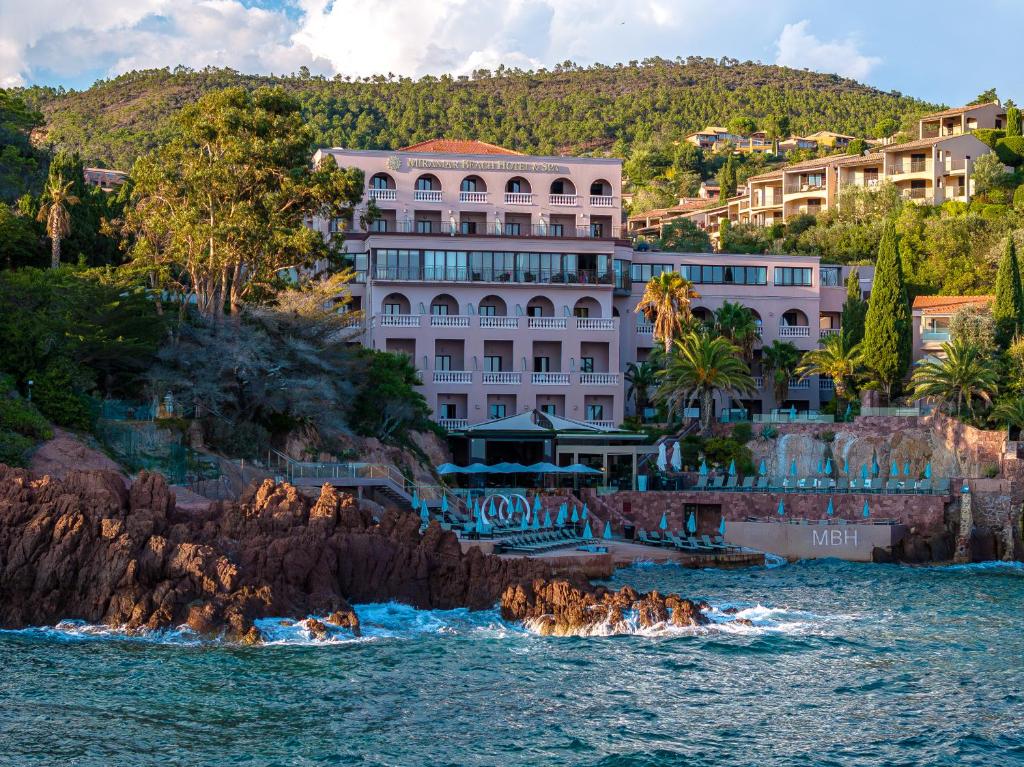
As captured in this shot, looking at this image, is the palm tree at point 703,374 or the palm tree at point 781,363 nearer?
the palm tree at point 703,374

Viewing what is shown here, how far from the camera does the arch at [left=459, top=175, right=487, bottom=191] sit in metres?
69.7

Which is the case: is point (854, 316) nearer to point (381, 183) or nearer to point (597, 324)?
point (597, 324)

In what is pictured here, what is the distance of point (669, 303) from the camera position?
6444 cm

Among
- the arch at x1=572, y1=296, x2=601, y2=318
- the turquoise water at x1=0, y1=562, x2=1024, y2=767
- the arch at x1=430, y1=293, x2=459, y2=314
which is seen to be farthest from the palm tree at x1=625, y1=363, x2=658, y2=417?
Result: the turquoise water at x1=0, y1=562, x2=1024, y2=767

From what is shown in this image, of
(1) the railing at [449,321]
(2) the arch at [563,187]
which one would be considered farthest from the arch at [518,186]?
(1) the railing at [449,321]

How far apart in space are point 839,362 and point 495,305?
16.7m

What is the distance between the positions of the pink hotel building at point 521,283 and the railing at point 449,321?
0.24ft

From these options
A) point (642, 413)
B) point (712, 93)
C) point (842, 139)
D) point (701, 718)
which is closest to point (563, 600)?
point (701, 718)

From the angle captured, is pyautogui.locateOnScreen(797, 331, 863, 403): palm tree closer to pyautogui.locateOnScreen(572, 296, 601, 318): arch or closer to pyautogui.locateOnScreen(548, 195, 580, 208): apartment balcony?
pyautogui.locateOnScreen(572, 296, 601, 318): arch

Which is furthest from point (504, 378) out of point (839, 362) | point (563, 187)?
point (839, 362)

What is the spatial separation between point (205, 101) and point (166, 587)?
24.9m

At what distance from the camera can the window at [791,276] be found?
7169 centimetres

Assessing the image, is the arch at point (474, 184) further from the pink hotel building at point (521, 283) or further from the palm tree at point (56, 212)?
the palm tree at point (56, 212)

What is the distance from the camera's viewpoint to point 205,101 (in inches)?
1993
